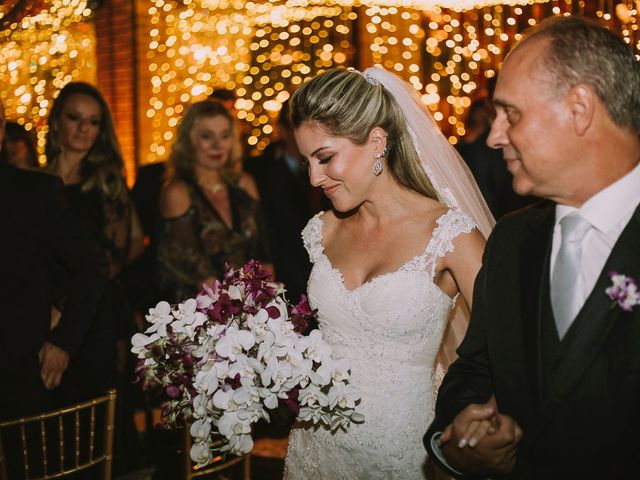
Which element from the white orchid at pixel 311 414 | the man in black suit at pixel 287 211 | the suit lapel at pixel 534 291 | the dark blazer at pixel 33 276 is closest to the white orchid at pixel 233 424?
the white orchid at pixel 311 414

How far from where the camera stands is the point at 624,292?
4.38 ft

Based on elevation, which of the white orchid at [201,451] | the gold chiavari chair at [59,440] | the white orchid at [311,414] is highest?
the white orchid at [311,414]

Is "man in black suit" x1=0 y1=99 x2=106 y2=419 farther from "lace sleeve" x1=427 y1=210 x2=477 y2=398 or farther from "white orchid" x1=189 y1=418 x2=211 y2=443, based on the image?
"lace sleeve" x1=427 y1=210 x2=477 y2=398

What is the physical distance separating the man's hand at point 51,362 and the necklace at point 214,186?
1.56m

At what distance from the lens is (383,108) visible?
2381 mm

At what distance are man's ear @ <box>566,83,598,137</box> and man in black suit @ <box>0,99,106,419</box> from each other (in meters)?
2.09

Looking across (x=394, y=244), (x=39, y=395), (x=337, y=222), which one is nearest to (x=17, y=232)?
(x=39, y=395)

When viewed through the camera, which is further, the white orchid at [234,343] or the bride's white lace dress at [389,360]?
the bride's white lace dress at [389,360]

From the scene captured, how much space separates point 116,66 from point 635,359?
20.7 ft

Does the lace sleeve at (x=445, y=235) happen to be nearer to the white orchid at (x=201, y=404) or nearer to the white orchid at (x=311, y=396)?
the white orchid at (x=311, y=396)

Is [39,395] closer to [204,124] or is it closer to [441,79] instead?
[204,124]

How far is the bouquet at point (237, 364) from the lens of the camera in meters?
1.81

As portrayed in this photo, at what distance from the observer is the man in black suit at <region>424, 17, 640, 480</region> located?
1.38m

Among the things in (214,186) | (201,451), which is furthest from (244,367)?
(214,186)
